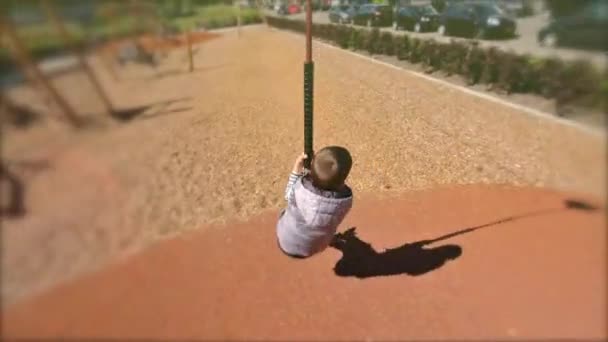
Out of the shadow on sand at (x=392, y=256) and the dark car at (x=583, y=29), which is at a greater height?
the dark car at (x=583, y=29)

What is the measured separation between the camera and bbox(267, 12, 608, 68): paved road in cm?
208

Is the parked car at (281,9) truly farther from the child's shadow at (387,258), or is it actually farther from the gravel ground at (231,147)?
the child's shadow at (387,258)

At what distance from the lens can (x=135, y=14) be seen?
82.4 inches

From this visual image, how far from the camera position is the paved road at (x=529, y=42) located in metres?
2.08

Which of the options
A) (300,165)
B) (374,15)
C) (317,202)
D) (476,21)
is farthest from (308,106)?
(476,21)

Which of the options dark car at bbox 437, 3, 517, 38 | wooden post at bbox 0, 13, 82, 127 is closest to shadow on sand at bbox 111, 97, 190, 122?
wooden post at bbox 0, 13, 82, 127

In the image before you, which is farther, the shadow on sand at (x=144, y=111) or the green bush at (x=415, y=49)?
the green bush at (x=415, y=49)

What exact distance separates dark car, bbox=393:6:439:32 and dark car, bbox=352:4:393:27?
0.07 metres

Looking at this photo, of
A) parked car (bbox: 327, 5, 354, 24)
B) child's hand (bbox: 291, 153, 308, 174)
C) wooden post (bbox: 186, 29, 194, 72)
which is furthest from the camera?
parked car (bbox: 327, 5, 354, 24)

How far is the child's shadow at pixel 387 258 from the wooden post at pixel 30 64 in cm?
213

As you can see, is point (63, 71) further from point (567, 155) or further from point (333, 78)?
point (567, 155)

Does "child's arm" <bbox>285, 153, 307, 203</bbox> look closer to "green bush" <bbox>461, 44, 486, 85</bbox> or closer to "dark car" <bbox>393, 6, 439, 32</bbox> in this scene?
"dark car" <bbox>393, 6, 439, 32</bbox>

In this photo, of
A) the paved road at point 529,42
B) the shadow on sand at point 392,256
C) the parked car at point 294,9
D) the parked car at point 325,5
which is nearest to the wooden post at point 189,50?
the paved road at point 529,42

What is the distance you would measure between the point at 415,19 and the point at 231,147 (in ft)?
5.58
